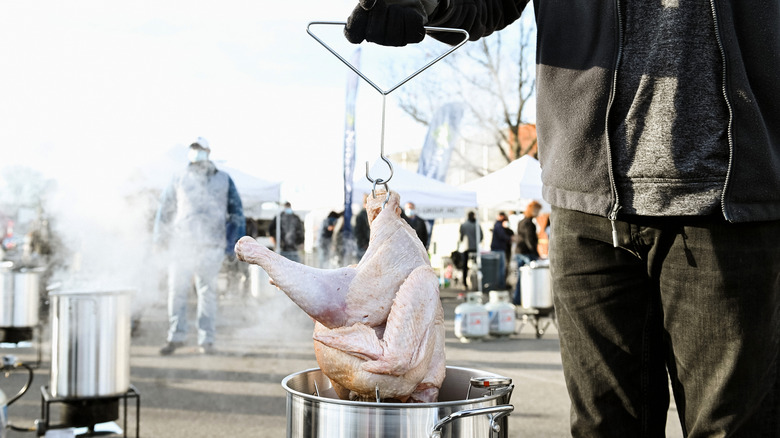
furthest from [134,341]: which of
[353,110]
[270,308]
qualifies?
[353,110]

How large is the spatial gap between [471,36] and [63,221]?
18.4ft

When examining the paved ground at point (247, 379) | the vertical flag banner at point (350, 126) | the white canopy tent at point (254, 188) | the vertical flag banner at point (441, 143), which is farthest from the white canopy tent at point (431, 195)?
the paved ground at point (247, 379)

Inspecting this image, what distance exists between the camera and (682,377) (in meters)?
1.49

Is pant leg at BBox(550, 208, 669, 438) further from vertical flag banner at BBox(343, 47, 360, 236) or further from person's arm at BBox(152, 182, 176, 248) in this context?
vertical flag banner at BBox(343, 47, 360, 236)

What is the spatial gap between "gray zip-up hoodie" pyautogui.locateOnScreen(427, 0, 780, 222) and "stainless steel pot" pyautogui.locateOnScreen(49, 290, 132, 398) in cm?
271

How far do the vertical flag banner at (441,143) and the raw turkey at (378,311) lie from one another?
12.5m

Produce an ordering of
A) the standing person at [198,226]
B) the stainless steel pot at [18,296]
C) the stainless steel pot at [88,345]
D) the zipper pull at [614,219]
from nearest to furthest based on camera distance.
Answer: the zipper pull at [614,219] → the stainless steel pot at [88,345] → the stainless steel pot at [18,296] → the standing person at [198,226]

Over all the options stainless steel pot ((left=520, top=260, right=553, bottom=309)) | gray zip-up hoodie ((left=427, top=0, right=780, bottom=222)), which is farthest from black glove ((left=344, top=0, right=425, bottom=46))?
stainless steel pot ((left=520, top=260, right=553, bottom=309))

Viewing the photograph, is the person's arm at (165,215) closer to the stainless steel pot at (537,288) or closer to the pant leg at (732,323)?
the stainless steel pot at (537,288)

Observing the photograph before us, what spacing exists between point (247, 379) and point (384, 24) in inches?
182

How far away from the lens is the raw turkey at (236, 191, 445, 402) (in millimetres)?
1466

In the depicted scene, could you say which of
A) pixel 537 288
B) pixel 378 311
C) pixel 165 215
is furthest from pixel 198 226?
pixel 378 311

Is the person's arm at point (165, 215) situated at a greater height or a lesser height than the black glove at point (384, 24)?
lesser

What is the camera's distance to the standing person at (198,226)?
5883mm
